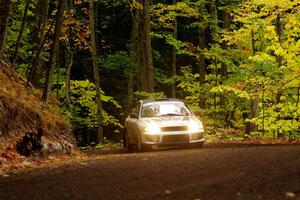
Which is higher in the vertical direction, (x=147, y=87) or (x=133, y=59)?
(x=133, y=59)

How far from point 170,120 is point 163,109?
3.56 feet

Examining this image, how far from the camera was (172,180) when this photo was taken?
747 cm

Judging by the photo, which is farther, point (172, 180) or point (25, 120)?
point (25, 120)

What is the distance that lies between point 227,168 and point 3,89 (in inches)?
326

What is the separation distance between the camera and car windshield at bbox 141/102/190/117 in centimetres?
1501

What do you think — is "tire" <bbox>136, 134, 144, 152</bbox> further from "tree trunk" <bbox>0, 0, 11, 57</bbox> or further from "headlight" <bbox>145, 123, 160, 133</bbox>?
"tree trunk" <bbox>0, 0, 11, 57</bbox>

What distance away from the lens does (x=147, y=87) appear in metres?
22.5

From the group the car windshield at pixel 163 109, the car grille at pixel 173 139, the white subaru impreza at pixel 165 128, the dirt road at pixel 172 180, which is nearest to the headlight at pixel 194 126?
the white subaru impreza at pixel 165 128

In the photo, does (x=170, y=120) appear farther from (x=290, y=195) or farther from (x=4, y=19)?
(x=290, y=195)

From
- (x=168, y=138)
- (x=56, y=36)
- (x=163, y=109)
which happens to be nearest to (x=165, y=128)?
(x=168, y=138)

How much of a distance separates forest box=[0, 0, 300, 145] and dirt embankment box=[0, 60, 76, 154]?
0.62m

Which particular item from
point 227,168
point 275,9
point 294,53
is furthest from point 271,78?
point 227,168

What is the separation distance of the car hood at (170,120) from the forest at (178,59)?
4.15 metres

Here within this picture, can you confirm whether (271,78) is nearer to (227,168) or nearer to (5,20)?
(5,20)
